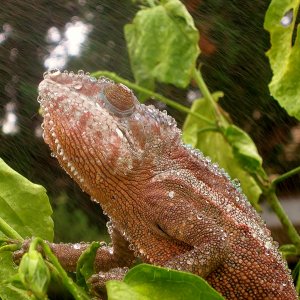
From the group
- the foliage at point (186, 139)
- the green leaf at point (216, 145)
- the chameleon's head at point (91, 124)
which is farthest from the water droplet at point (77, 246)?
the green leaf at point (216, 145)

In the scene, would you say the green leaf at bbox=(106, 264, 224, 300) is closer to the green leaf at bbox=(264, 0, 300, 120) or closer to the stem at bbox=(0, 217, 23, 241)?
the stem at bbox=(0, 217, 23, 241)

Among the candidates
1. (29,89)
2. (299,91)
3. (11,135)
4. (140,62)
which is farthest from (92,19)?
(299,91)

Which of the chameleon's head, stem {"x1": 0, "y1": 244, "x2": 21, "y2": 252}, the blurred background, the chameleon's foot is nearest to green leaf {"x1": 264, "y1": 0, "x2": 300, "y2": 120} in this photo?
the chameleon's head

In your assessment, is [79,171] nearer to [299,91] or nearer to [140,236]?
[140,236]

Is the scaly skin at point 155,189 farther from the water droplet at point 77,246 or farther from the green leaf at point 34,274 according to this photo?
the green leaf at point 34,274

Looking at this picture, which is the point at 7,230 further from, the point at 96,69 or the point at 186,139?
the point at 96,69

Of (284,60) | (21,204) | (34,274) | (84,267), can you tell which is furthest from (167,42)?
(34,274)
